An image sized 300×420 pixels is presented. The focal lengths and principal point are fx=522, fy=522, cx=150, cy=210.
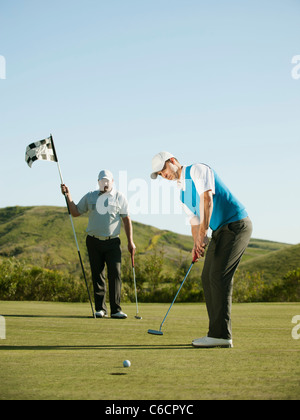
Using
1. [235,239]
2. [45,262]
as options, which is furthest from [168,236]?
[235,239]

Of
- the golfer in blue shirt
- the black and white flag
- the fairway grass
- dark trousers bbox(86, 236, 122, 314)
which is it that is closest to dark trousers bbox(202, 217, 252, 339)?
the golfer in blue shirt

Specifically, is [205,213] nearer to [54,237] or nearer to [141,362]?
[141,362]

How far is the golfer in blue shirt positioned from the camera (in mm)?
4871

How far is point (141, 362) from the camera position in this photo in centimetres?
378

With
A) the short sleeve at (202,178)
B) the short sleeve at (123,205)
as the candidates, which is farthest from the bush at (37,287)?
the short sleeve at (202,178)

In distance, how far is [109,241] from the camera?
25.0ft

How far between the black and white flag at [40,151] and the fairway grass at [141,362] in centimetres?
314

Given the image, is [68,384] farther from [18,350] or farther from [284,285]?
[284,285]

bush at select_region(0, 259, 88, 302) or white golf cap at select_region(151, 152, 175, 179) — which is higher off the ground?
A: white golf cap at select_region(151, 152, 175, 179)

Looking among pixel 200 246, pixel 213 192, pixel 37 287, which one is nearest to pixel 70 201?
pixel 200 246

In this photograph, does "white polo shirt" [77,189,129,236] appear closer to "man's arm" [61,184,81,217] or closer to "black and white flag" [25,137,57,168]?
"man's arm" [61,184,81,217]

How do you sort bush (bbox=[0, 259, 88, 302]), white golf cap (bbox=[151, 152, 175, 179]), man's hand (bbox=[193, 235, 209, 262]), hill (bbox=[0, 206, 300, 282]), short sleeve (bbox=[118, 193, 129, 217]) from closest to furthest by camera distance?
man's hand (bbox=[193, 235, 209, 262]) → white golf cap (bbox=[151, 152, 175, 179]) → short sleeve (bbox=[118, 193, 129, 217]) → bush (bbox=[0, 259, 88, 302]) → hill (bbox=[0, 206, 300, 282])

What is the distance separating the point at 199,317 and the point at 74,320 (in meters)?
1.81

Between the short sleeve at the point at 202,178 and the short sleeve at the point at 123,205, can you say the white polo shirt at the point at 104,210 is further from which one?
the short sleeve at the point at 202,178
